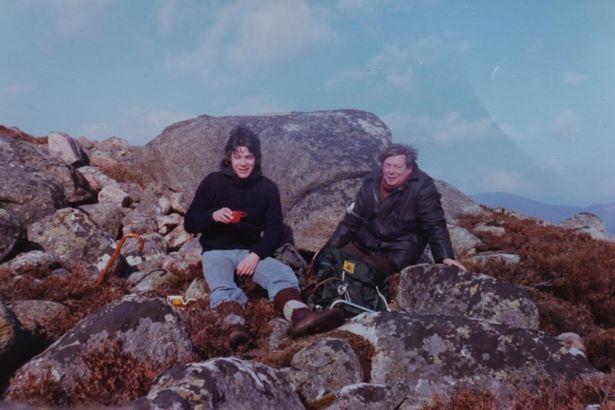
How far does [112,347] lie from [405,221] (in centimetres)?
497

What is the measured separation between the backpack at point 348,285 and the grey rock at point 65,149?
10261 mm

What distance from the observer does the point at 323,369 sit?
503 cm

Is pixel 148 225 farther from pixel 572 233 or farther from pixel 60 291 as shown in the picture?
pixel 572 233

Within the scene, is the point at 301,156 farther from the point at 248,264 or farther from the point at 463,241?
the point at 248,264

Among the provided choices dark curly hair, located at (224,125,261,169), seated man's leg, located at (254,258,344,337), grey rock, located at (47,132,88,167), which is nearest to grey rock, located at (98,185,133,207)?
grey rock, located at (47,132,88,167)

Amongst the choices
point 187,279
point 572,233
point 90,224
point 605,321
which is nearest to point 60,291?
point 187,279

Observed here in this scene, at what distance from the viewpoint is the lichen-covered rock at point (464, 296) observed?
6.85 meters

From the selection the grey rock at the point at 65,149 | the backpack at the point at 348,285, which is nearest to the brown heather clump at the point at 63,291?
the backpack at the point at 348,285

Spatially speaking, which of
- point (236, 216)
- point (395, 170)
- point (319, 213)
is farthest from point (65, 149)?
point (395, 170)

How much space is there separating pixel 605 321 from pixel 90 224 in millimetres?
9126

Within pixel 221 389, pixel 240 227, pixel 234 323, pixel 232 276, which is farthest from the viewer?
pixel 240 227

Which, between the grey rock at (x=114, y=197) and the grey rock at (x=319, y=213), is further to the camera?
the grey rock at (x=114, y=197)

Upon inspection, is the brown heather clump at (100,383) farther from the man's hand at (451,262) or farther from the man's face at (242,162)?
the man's hand at (451,262)

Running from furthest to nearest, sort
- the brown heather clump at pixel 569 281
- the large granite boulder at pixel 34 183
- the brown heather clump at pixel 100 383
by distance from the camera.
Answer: the large granite boulder at pixel 34 183, the brown heather clump at pixel 569 281, the brown heather clump at pixel 100 383
